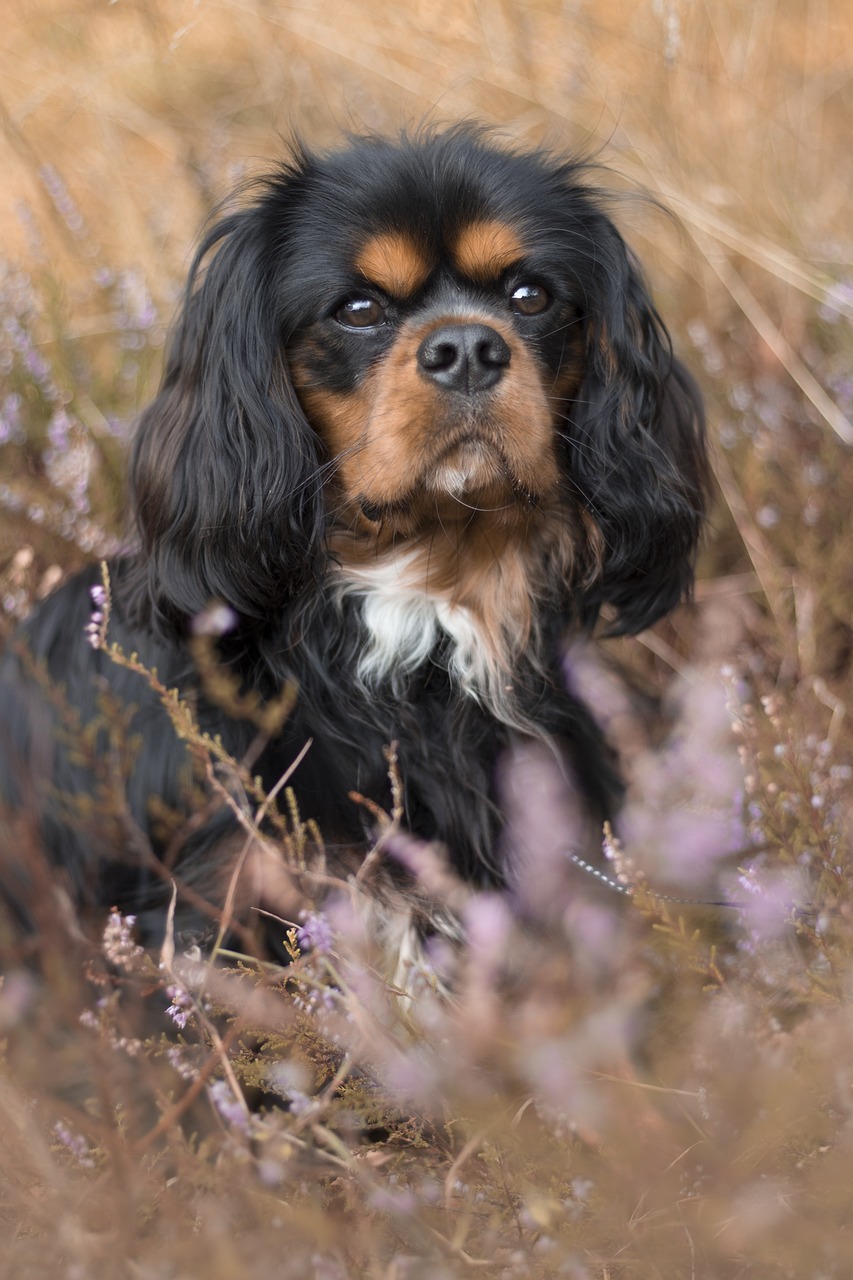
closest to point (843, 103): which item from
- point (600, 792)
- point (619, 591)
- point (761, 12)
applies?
point (761, 12)

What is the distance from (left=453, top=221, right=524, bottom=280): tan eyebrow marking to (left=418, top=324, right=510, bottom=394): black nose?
0.81ft

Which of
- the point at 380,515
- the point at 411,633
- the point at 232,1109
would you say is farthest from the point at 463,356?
the point at 232,1109

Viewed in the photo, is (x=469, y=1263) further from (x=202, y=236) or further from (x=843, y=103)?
(x=843, y=103)

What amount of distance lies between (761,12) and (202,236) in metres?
2.60

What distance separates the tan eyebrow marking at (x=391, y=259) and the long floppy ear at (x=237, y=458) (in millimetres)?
196

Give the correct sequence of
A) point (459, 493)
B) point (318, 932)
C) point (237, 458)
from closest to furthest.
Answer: point (318, 932), point (459, 493), point (237, 458)

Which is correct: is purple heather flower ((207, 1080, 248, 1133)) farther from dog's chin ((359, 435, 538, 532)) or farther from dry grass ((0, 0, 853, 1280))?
dog's chin ((359, 435, 538, 532))

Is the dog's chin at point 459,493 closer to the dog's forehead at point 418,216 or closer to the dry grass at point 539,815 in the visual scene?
the dog's forehead at point 418,216

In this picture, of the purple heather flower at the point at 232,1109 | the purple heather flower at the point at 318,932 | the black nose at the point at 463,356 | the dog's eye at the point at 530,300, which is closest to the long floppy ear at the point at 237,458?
the black nose at the point at 463,356

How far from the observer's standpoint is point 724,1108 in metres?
1.36

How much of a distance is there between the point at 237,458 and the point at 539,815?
89cm

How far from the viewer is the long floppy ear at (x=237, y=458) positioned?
2.19m

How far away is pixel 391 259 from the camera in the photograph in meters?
2.12

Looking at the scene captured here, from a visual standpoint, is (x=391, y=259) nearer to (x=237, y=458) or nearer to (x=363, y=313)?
(x=363, y=313)
